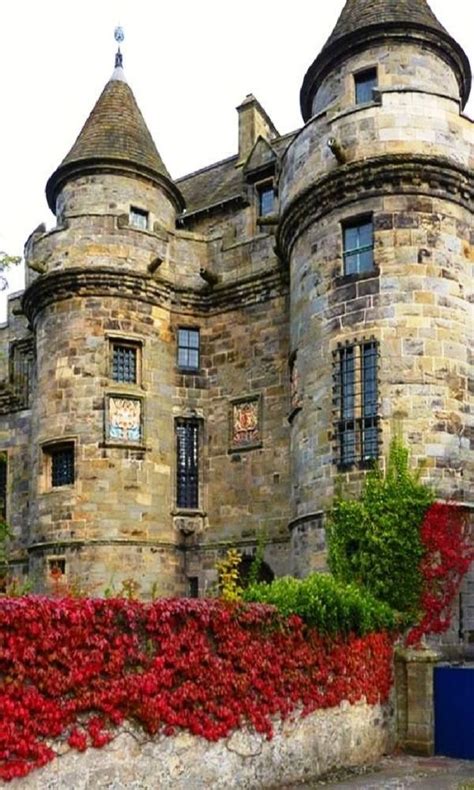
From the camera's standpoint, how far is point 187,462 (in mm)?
20906

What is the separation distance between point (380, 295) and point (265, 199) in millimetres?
7765

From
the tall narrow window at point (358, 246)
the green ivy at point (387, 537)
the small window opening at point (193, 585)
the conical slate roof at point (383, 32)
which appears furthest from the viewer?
the small window opening at point (193, 585)

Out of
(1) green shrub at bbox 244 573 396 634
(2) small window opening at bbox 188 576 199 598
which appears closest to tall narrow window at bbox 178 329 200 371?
(2) small window opening at bbox 188 576 199 598

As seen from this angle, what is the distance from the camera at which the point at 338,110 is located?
1741 cm

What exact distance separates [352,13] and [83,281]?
8.21 metres

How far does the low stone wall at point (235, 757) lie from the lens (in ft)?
29.8

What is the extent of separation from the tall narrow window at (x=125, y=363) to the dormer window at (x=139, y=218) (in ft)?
9.80

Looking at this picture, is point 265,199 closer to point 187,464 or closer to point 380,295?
point 187,464

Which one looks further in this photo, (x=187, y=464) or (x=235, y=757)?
(x=187, y=464)

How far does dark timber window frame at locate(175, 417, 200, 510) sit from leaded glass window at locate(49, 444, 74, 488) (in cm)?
244

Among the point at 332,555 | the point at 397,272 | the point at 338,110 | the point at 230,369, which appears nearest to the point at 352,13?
the point at 338,110

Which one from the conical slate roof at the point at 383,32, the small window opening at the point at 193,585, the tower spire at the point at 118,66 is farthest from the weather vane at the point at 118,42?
the small window opening at the point at 193,585

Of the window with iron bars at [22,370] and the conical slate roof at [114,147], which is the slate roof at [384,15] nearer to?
the conical slate roof at [114,147]

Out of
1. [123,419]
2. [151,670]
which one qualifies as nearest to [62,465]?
[123,419]
